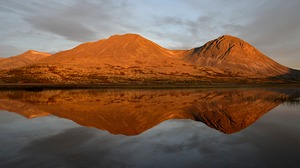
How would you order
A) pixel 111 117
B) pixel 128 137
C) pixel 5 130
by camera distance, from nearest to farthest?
pixel 128 137 → pixel 5 130 → pixel 111 117

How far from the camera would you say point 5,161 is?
39.7ft

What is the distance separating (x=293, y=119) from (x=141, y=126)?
16076 mm

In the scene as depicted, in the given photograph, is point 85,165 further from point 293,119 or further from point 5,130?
point 293,119

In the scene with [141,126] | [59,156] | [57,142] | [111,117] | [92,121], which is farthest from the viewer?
[111,117]

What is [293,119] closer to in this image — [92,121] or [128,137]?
[128,137]

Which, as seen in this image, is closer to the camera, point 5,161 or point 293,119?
point 5,161

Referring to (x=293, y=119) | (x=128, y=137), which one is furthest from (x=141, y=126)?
(x=293, y=119)

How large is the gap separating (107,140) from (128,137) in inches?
63.9

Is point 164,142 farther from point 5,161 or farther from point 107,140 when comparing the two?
point 5,161

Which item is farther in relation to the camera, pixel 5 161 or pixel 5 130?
pixel 5 130

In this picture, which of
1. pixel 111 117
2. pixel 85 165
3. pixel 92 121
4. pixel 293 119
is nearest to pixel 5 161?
pixel 85 165

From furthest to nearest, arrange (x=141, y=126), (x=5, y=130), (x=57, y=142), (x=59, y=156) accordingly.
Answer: (x=141, y=126) → (x=5, y=130) → (x=57, y=142) → (x=59, y=156)

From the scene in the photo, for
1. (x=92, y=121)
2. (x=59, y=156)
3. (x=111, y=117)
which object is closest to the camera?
(x=59, y=156)

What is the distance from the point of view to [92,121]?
80.8 feet
